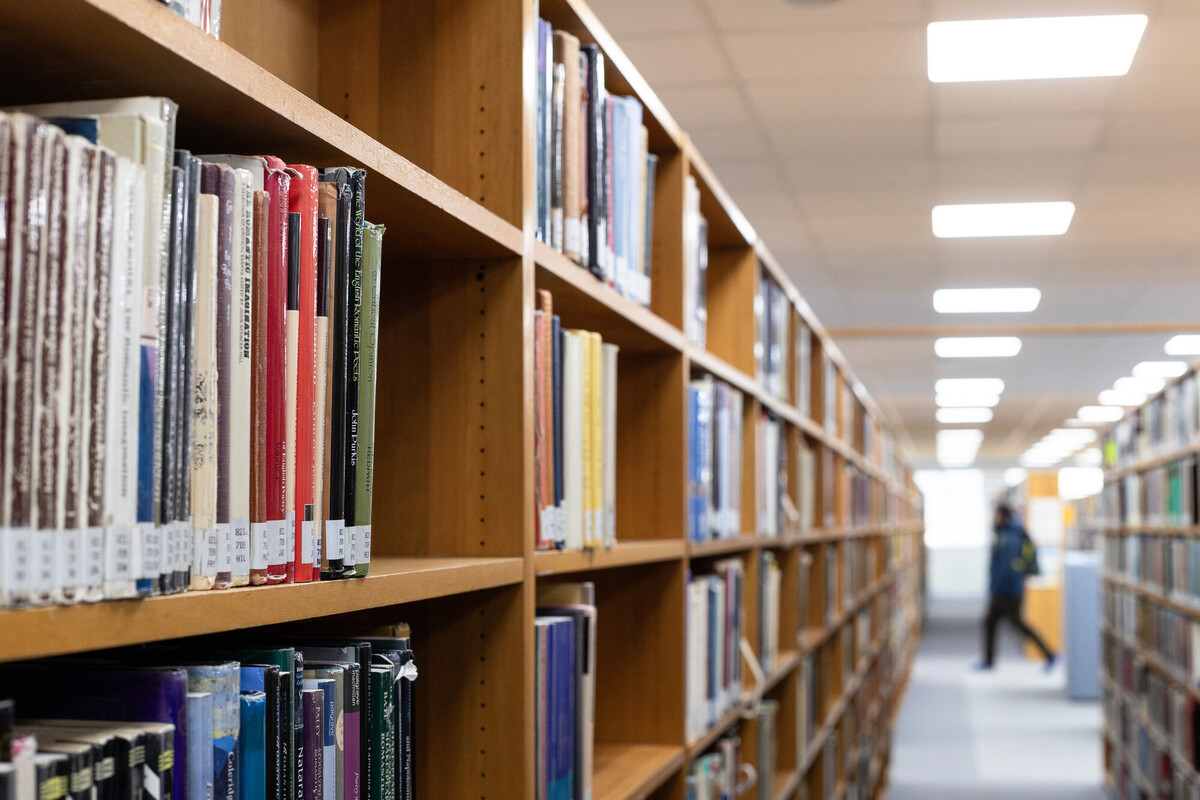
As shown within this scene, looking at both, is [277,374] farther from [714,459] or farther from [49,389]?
[714,459]

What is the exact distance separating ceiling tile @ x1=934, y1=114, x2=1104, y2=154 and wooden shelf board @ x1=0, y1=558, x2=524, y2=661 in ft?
10.7

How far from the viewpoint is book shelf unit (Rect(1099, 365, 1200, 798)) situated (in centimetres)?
517

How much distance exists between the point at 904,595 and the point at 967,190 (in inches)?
304

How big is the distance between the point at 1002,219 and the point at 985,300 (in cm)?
196

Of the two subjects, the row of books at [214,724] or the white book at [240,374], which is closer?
the row of books at [214,724]

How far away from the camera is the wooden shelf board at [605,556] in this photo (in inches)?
63.9

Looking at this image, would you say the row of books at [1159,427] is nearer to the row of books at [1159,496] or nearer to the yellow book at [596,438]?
the row of books at [1159,496]

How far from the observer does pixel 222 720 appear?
0.90m

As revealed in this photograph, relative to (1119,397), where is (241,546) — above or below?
below

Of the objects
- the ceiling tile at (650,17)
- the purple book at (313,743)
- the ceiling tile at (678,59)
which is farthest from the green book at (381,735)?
the ceiling tile at (678,59)

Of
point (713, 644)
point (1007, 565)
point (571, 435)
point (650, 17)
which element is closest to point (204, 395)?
point (571, 435)

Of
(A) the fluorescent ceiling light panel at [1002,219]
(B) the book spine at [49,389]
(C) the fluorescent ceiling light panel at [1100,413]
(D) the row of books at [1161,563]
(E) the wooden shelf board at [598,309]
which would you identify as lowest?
(D) the row of books at [1161,563]

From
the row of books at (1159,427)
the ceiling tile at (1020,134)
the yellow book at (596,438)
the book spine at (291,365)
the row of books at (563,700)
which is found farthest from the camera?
the row of books at (1159,427)

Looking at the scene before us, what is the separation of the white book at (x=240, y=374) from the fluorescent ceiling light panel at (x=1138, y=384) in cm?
1061
